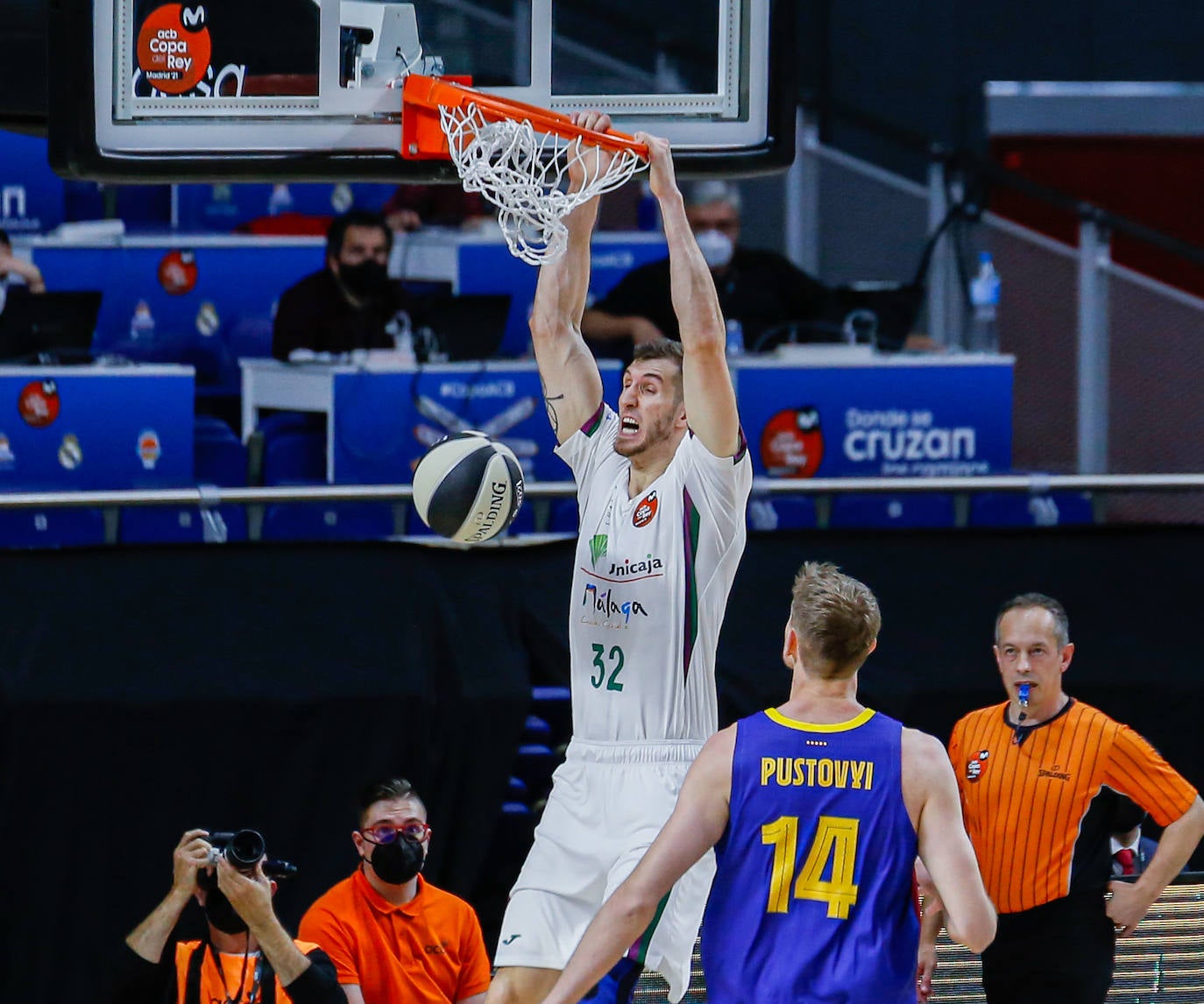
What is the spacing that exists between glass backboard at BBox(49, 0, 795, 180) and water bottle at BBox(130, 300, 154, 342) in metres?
3.90

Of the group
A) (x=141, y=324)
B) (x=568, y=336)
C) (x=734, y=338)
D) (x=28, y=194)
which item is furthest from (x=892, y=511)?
(x=28, y=194)

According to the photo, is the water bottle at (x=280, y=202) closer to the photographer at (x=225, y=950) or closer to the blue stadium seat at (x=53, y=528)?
the blue stadium seat at (x=53, y=528)

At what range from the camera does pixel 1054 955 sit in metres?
6.06

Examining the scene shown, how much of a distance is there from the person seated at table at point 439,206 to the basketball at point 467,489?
15.7ft

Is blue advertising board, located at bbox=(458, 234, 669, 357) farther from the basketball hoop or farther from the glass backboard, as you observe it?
the basketball hoop

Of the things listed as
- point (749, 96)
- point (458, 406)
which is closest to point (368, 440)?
point (458, 406)

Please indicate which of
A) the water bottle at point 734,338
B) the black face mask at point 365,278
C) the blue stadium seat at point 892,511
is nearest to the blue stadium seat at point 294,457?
the black face mask at point 365,278

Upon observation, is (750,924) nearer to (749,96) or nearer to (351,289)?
(749,96)

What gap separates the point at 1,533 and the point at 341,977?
8.17 feet

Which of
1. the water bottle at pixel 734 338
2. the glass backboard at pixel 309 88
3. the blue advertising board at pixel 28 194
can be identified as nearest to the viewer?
the glass backboard at pixel 309 88

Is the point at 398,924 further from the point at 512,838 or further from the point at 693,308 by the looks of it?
the point at 693,308

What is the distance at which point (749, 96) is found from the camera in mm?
5898

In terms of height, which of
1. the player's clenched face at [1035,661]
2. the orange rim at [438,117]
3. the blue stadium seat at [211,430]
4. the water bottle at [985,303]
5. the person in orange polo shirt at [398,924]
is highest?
the orange rim at [438,117]

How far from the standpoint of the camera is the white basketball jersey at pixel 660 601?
552 cm
